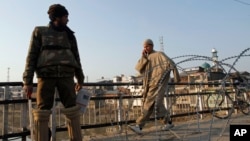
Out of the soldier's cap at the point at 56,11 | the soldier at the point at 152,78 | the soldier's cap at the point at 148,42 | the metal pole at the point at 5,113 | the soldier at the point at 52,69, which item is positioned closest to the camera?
the soldier at the point at 52,69

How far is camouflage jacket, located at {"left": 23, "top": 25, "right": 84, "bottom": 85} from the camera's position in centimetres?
315

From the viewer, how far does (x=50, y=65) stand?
3156 mm

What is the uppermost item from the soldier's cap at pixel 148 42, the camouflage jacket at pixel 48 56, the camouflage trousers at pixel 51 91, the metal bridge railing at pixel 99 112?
the soldier's cap at pixel 148 42

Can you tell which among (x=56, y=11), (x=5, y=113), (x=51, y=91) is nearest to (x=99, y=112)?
(x=5, y=113)

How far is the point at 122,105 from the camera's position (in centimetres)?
580

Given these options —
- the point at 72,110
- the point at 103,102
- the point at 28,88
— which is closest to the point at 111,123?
the point at 103,102

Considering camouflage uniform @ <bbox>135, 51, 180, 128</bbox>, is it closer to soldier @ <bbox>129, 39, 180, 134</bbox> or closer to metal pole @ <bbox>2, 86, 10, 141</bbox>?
soldier @ <bbox>129, 39, 180, 134</bbox>

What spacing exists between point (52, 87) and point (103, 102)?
2492 mm

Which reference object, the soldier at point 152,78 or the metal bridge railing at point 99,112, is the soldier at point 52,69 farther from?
the soldier at point 152,78

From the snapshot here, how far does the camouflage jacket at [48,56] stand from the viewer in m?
3.15

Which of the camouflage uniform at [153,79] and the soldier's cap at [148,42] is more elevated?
the soldier's cap at [148,42]

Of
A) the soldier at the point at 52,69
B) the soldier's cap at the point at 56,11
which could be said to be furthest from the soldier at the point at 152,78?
the soldier's cap at the point at 56,11

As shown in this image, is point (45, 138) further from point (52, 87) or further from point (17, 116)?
point (17, 116)

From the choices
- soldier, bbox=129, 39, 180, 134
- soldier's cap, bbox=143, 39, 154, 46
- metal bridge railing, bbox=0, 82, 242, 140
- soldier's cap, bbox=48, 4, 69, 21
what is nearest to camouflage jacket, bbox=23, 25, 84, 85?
soldier's cap, bbox=48, 4, 69, 21
